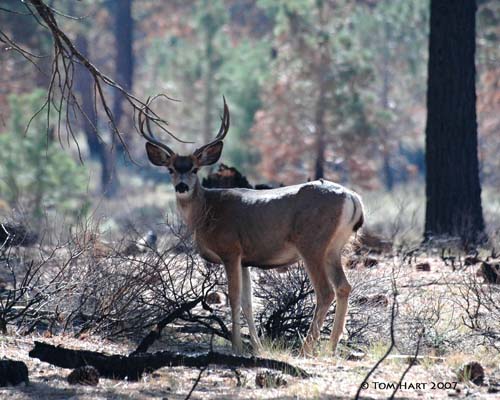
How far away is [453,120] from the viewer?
16984mm

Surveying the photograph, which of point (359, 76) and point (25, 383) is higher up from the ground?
point (359, 76)

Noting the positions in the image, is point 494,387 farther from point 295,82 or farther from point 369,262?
point 295,82

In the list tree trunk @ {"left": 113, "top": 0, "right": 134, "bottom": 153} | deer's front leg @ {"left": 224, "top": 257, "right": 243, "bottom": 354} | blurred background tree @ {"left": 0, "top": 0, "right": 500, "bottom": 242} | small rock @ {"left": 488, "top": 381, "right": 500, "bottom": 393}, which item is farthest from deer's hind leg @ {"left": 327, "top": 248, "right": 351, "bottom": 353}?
tree trunk @ {"left": 113, "top": 0, "right": 134, "bottom": 153}

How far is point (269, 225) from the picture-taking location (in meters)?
9.90

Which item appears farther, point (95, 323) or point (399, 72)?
point (399, 72)

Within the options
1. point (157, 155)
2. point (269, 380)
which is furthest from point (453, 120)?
point (269, 380)

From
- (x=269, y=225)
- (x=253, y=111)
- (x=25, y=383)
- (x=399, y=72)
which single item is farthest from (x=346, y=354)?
(x=399, y=72)

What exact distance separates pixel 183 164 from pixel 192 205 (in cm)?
40

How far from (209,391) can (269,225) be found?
2.46 metres

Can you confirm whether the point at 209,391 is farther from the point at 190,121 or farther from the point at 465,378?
the point at 190,121

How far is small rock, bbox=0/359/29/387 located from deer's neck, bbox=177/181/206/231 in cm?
287

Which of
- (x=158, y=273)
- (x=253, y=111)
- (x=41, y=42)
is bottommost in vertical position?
(x=158, y=273)

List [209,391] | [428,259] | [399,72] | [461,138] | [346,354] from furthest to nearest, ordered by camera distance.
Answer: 1. [399,72]
2. [461,138]
3. [428,259]
4. [346,354]
5. [209,391]

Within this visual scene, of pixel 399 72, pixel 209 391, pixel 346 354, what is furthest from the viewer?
pixel 399 72
